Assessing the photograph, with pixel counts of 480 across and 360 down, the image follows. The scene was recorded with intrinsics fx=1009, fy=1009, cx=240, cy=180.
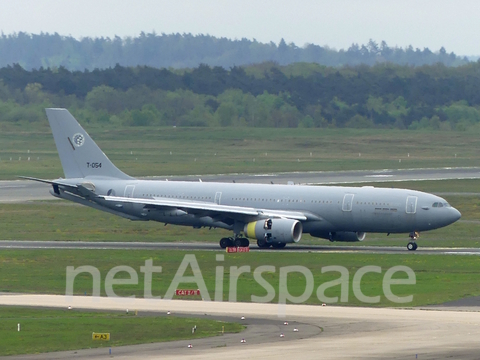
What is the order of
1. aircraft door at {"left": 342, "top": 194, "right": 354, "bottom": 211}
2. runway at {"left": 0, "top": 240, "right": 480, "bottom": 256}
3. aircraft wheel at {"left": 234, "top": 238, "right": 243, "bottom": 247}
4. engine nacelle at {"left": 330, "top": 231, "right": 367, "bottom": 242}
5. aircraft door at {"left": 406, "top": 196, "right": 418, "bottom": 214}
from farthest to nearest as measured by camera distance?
1. engine nacelle at {"left": 330, "top": 231, "right": 367, "bottom": 242}
2. aircraft wheel at {"left": 234, "top": 238, "right": 243, "bottom": 247}
3. aircraft door at {"left": 342, "top": 194, "right": 354, "bottom": 211}
4. aircraft door at {"left": 406, "top": 196, "right": 418, "bottom": 214}
5. runway at {"left": 0, "top": 240, "right": 480, "bottom": 256}

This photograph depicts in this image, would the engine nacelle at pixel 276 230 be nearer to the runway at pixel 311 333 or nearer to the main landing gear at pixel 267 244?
the main landing gear at pixel 267 244

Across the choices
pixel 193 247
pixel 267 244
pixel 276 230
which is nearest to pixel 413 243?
pixel 276 230

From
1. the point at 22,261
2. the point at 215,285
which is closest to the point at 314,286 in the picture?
the point at 215,285

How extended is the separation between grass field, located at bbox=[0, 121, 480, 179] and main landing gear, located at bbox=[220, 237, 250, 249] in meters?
53.7

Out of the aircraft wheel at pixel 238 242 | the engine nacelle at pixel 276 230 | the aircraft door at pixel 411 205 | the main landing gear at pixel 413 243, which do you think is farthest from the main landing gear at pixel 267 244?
the aircraft door at pixel 411 205

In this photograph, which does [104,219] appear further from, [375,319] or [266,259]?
[375,319]

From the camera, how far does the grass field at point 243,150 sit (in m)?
126

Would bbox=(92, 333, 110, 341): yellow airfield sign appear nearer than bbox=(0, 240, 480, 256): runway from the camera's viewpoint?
Yes

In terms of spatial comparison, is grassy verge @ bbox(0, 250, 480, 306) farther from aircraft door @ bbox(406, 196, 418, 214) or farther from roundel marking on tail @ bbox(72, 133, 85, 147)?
roundel marking on tail @ bbox(72, 133, 85, 147)

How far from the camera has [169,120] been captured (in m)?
199

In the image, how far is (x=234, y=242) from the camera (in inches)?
2458

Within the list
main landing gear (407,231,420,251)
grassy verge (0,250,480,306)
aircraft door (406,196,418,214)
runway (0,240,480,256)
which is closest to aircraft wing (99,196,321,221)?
runway (0,240,480,256)

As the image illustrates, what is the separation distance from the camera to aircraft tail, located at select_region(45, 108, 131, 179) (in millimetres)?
68188

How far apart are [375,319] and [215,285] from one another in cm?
1063
